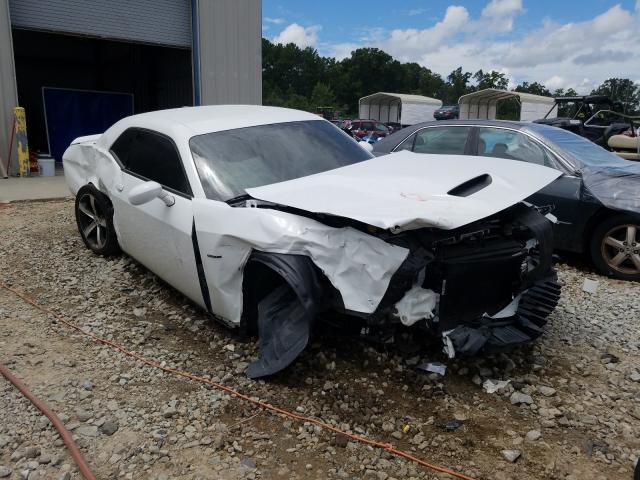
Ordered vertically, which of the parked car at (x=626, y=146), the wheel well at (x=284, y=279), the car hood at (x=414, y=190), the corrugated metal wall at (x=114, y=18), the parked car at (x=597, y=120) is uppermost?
the corrugated metal wall at (x=114, y=18)

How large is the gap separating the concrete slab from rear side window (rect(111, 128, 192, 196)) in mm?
5276

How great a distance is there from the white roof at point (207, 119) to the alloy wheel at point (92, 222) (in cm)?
73

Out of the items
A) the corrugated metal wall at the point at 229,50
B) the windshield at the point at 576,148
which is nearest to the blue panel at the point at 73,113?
the corrugated metal wall at the point at 229,50

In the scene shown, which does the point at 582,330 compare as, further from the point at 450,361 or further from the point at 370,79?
the point at 370,79

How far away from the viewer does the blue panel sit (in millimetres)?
15726

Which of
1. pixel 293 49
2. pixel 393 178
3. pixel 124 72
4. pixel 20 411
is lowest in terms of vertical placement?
pixel 20 411

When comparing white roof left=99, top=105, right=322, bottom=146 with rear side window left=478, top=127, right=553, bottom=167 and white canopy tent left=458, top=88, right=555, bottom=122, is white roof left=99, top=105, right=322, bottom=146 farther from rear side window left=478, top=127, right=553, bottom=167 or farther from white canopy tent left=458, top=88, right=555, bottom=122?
white canopy tent left=458, top=88, right=555, bottom=122

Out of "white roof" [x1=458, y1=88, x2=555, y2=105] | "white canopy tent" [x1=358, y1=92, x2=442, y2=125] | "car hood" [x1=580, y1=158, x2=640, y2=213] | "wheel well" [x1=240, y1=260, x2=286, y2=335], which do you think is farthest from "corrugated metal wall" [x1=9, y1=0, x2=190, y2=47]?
"white roof" [x1=458, y1=88, x2=555, y2=105]

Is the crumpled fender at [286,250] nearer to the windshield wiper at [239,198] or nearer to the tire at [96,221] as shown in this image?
the windshield wiper at [239,198]

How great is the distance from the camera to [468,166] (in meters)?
3.60

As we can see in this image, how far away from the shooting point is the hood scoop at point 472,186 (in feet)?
9.88

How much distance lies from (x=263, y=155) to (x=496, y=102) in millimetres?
30739

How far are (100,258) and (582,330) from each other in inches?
173

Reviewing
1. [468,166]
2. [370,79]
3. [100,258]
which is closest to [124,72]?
[100,258]
